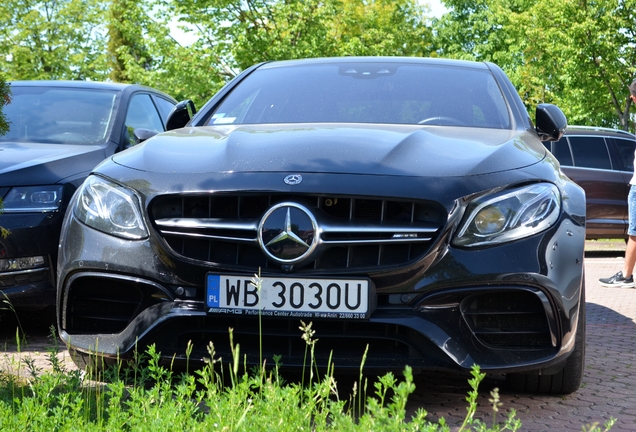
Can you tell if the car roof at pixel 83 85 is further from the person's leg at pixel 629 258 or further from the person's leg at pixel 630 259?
the person's leg at pixel 629 258

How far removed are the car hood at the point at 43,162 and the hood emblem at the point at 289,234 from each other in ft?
7.50

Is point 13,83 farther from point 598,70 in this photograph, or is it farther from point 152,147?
point 598,70

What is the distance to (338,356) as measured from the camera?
331cm

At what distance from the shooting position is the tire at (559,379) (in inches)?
145

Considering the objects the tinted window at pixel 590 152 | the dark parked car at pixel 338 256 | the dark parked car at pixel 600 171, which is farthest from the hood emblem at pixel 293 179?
the tinted window at pixel 590 152

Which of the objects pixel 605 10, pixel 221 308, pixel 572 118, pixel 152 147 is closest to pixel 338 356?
pixel 221 308

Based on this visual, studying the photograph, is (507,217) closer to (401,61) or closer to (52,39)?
(401,61)

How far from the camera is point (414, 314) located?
10.6 ft

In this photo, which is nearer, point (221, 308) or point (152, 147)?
point (221, 308)

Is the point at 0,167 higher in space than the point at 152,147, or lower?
lower

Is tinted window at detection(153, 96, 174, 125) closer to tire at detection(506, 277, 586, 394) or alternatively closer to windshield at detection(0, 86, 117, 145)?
windshield at detection(0, 86, 117, 145)

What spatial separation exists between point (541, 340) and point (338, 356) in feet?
2.47

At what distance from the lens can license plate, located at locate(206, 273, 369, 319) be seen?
321 centimetres

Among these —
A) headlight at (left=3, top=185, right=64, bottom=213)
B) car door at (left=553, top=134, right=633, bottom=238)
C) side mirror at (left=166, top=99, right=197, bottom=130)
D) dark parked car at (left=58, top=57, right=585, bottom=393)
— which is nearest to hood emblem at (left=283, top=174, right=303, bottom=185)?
dark parked car at (left=58, top=57, right=585, bottom=393)
